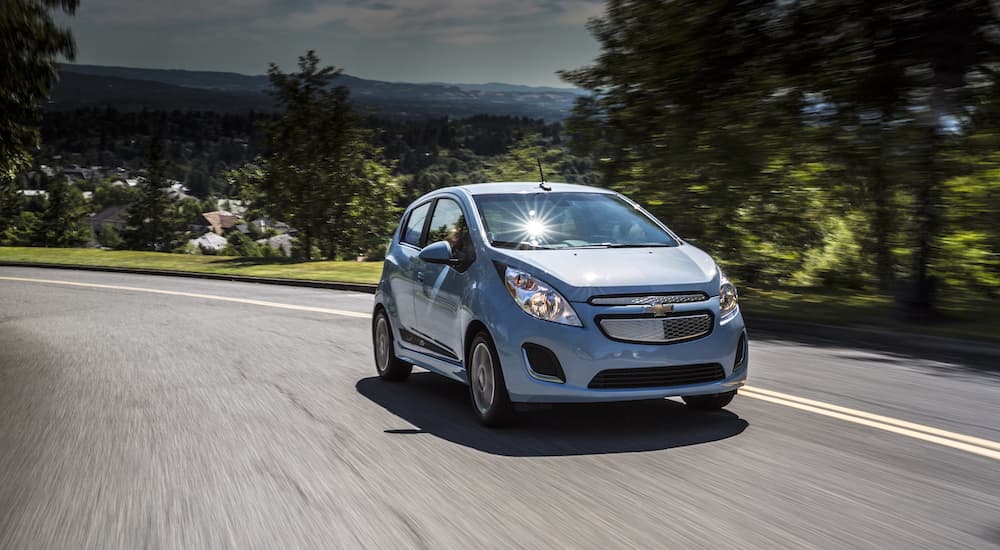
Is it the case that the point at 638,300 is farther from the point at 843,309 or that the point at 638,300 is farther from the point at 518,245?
the point at 843,309

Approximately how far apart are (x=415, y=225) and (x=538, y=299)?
8.83 ft

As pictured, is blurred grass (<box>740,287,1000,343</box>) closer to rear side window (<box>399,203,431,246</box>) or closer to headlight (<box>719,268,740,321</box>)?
headlight (<box>719,268,740,321</box>)

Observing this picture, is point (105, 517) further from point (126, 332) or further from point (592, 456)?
point (126, 332)

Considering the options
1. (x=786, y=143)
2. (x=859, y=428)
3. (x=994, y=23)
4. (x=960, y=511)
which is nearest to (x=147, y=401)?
(x=859, y=428)

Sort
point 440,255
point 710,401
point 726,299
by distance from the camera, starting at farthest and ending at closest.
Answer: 1. point 440,255
2. point 710,401
3. point 726,299

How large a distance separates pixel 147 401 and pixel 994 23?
1046 centimetres

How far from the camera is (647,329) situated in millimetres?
6375

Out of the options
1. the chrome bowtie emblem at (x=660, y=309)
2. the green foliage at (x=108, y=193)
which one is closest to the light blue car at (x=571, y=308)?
the chrome bowtie emblem at (x=660, y=309)

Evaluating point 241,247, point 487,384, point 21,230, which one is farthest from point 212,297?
point 21,230

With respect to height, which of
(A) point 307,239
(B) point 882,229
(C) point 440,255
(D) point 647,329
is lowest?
(A) point 307,239

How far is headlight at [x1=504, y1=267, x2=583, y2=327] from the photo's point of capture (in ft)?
21.1

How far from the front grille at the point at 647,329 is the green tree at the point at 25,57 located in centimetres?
3999

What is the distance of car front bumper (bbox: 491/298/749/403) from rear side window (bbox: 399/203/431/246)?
2384 millimetres

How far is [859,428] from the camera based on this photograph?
6523mm
